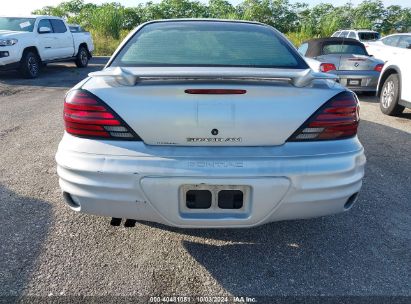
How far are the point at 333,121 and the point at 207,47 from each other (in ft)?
3.63

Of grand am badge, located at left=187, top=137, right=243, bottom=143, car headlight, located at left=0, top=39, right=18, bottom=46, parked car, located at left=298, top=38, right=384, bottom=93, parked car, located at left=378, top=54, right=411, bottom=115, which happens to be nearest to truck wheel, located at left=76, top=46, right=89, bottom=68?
car headlight, located at left=0, top=39, right=18, bottom=46

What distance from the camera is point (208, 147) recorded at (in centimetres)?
210

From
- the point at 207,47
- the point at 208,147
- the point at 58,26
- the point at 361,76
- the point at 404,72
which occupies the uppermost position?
the point at 207,47

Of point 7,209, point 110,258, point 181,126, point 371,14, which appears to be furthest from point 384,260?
point 371,14

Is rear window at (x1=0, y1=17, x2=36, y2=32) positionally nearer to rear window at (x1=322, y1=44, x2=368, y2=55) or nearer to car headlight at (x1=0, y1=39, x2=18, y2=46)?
car headlight at (x1=0, y1=39, x2=18, y2=46)

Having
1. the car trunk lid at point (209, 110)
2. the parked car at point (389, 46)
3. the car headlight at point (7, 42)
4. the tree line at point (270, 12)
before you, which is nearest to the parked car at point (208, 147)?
the car trunk lid at point (209, 110)

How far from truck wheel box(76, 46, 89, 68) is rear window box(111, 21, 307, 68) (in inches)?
474

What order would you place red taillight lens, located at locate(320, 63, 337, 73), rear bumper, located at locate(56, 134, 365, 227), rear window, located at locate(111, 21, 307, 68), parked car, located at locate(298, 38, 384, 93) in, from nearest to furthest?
rear bumper, located at locate(56, 134, 365, 227), rear window, located at locate(111, 21, 307, 68), red taillight lens, located at locate(320, 63, 337, 73), parked car, located at locate(298, 38, 384, 93)

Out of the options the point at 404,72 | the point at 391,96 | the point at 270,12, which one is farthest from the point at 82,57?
the point at 270,12

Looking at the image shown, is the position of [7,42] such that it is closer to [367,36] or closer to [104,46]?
[104,46]

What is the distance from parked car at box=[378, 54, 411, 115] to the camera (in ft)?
20.3

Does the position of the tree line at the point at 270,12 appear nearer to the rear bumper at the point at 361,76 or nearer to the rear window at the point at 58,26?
the rear window at the point at 58,26

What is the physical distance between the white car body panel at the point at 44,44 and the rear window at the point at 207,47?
28.1 feet

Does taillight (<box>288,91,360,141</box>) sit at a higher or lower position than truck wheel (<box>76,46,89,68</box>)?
higher
